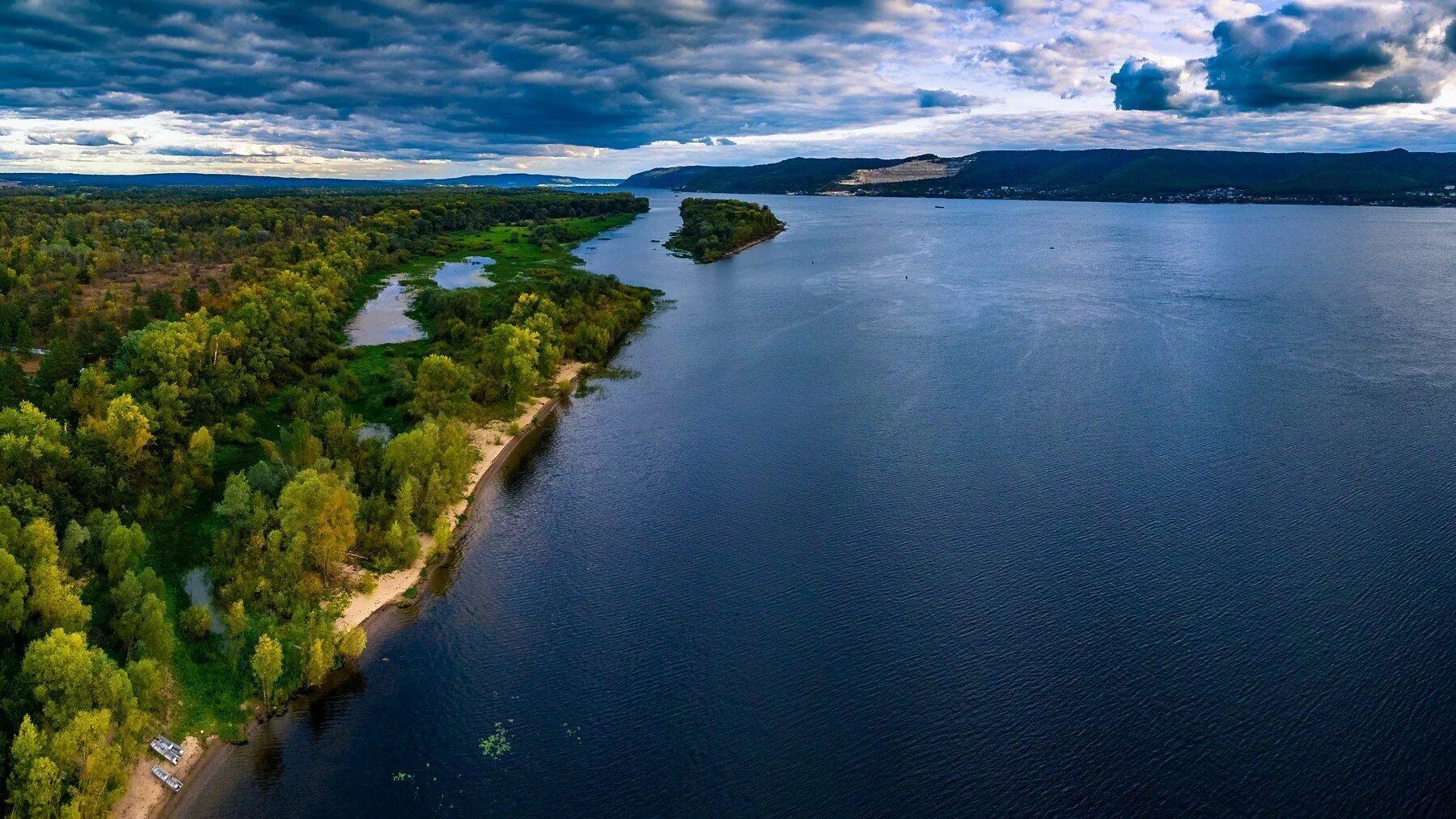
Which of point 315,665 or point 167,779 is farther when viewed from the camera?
point 315,665

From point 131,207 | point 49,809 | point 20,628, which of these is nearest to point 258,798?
point 49,809

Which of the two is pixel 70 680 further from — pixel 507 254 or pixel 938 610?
pixel 507 254

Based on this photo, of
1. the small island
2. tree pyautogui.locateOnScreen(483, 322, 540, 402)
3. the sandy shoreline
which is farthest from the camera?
the small island

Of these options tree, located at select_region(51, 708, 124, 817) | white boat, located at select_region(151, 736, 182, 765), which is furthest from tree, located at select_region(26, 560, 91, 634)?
tree, located at select_region(51, 708, 124, 817)

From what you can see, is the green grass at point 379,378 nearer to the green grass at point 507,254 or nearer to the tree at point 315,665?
the tree at point 315,665

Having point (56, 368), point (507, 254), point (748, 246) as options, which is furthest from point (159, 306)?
point (748, 246)

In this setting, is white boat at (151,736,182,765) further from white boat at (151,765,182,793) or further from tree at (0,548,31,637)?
tree at (0,548,31,637)

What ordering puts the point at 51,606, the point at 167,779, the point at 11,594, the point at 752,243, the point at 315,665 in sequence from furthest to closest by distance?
1. the point at 752,243
2. the point at 315,665
3. the point at 51,606
4. the point at 11,594
5. the point at 167,779
